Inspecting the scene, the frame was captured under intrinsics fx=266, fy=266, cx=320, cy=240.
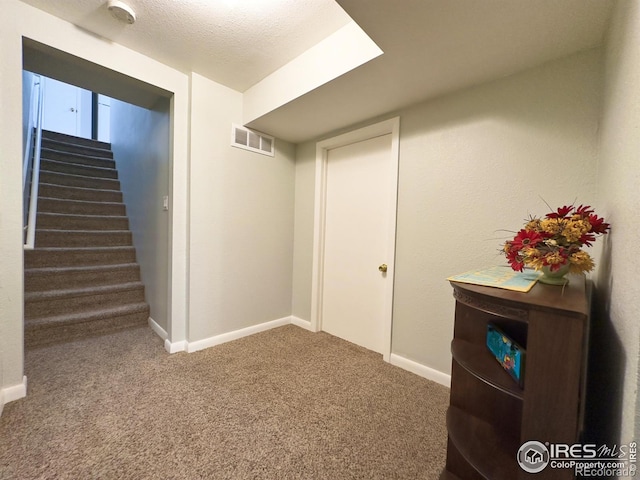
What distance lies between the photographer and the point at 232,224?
8.32ft

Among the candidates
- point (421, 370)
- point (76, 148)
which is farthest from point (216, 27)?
point (76, 148)

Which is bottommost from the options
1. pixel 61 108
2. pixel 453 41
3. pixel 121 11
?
pixel 453 41

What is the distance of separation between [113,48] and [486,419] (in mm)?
3147

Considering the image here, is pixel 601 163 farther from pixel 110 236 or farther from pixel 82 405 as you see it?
pixel 110 236

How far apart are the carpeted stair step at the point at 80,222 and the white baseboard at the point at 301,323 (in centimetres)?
251

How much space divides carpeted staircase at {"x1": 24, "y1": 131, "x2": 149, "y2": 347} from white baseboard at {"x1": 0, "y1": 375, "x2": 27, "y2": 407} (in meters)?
0.89

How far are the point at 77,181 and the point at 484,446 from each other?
4.99m

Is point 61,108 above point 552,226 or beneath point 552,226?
above

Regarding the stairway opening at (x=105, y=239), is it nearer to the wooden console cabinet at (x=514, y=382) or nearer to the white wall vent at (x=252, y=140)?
the white wall vent at (x=252, y=140)

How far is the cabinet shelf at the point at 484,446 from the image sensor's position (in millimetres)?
932

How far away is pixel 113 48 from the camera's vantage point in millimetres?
1874

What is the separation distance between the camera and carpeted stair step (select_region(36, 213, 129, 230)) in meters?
3.08

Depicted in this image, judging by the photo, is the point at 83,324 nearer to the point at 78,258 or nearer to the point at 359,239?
the point at 78,258

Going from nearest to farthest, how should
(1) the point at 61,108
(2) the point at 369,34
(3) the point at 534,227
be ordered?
(3) the point at 534,227 < (2) the point at 369,34 < (1) the point at 61,108
